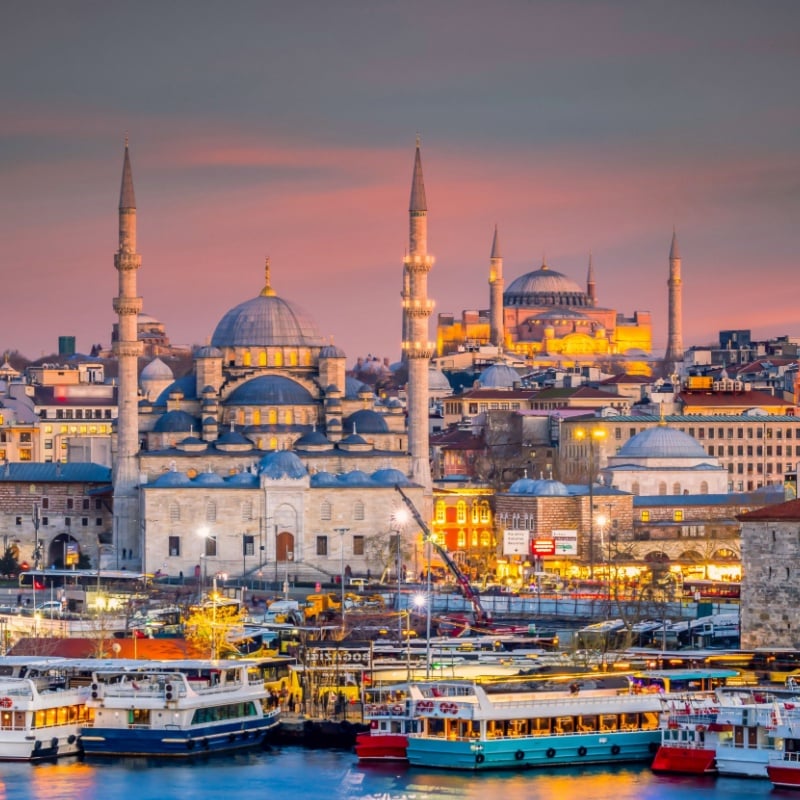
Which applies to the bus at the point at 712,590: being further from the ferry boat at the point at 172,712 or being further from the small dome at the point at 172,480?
the ferry boat at the point at 172,712

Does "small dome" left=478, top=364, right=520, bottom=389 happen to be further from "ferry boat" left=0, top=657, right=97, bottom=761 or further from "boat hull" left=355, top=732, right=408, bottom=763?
"boat hull" left=355, top=732, right=408, bottom=763

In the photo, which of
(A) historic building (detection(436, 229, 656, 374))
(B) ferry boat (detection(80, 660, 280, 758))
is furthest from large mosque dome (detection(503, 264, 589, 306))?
(B) ferry boat (detection(80, 660, 280, 758))

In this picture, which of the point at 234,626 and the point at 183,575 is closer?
the point at 234,626

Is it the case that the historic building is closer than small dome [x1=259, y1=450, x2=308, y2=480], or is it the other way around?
small dome [x1=259, y1=450, x2=308, y2=480]

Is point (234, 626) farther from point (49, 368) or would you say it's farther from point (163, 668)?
point (49, 368)

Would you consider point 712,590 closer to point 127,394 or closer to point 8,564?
point 127,394

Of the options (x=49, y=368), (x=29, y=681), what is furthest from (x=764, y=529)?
(x=49, y=368)
